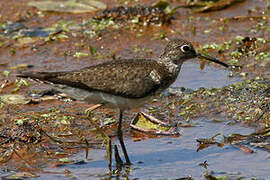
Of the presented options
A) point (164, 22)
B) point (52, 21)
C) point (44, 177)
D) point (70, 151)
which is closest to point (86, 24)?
point (52, 21)

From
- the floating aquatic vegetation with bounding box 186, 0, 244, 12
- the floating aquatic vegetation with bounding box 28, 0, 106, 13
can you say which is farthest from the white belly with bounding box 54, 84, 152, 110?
the floating aquatic vegetation with bounding box 28, 0, 106, 13

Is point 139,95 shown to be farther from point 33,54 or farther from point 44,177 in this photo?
point 33,54

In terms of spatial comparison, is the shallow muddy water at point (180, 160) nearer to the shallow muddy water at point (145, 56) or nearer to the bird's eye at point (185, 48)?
the shallow muddy water at point (145, 56)

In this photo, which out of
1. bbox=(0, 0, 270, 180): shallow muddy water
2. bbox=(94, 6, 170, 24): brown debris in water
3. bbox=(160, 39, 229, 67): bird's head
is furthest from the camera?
bbox=(94, 6, 170, 24): brown debris in water

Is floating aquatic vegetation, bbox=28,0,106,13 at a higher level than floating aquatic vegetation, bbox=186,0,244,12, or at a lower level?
lower

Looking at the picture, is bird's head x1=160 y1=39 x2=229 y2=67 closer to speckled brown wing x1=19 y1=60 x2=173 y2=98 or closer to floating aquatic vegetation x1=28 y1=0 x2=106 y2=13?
speckled brown wing x1=19 y1=60 x2=173 y2=98

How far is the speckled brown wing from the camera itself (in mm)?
7121

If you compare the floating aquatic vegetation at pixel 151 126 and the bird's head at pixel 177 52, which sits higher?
the bird's head at pixel 177 52

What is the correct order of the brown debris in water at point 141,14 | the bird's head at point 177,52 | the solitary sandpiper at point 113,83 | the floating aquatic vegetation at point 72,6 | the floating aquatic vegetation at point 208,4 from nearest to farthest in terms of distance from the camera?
1. the solitary sandpiper at point 113,83
2. the bird's head at point 177,52
3. the brown debris in water at point 141,14
4. the floating aquatic vegetation at point 208,4
5. the floating aquatic vegetation at point 72,6

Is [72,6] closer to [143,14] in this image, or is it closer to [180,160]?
[143,14]

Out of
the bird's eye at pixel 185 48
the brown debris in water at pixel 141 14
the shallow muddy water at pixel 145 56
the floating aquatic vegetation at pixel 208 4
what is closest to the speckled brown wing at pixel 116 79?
the shallow muddy water at pixel 145 56

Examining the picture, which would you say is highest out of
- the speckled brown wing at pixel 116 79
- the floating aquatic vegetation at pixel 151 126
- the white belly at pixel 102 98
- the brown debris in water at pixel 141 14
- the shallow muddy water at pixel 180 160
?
the brown debris in water at pixel 141 14

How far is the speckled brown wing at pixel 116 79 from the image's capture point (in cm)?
712

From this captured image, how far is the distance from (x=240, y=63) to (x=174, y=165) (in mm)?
3680
